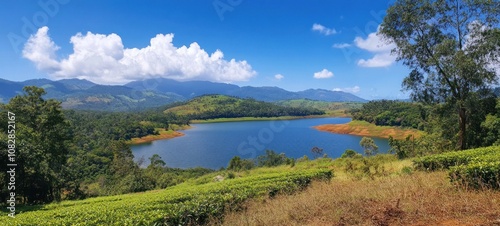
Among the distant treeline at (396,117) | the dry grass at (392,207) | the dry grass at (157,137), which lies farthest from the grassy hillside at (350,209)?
the dry grass at (157,137)

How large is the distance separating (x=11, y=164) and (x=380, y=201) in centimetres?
2108

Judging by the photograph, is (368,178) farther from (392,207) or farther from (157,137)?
(157,137)

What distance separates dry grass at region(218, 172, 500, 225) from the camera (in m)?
5.76

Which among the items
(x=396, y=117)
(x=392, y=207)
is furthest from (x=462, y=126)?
(x=396, y=117)

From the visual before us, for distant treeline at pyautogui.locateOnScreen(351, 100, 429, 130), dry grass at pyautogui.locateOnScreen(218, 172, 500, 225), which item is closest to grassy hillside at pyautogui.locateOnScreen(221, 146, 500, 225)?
dry grass at pyautogui.locateOnScreen(218, 172, 500, 225)

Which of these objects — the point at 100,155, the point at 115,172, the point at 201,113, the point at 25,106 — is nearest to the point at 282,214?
the point at 25,106

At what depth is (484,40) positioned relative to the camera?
1764 centimetres

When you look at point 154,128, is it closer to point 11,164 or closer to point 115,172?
point 115,172

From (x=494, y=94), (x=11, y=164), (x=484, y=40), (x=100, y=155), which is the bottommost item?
(x=100, y=155)

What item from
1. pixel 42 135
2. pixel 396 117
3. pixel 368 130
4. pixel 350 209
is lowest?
pixel 368 130

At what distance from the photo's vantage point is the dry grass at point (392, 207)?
18.9 ft

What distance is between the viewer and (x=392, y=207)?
6527 mm

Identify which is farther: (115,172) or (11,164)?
(115,172)

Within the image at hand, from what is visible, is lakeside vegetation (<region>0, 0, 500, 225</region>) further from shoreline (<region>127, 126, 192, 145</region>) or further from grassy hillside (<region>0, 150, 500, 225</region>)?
shoreline (<region>127, 126, 192, 145</region>)
